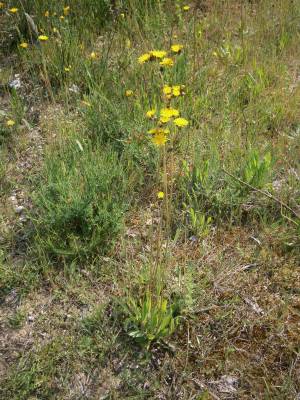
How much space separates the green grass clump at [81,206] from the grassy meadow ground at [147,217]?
0.01 meters

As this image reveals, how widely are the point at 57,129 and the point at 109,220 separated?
0.89 meters

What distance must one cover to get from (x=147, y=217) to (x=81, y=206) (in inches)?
16.8

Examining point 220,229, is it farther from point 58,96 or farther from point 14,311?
point 58,96

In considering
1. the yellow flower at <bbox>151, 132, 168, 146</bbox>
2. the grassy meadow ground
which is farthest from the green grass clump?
the yellow flower at <bbox>151, 132, 168, 146</bbox>

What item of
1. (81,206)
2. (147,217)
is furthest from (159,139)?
(147,217)

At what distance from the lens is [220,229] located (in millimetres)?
2318

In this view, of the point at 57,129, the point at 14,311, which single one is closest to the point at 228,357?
the point at 14,311

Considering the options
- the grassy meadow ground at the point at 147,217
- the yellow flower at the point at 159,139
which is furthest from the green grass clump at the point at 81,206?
the yellow flower at the point at 159,139

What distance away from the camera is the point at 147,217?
2414mm

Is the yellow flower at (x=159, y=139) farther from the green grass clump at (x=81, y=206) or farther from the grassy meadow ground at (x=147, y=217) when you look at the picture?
the green grass clump at (x=81, y=206)

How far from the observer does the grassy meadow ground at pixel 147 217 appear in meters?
1.82

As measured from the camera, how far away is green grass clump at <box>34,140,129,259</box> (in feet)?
7.12

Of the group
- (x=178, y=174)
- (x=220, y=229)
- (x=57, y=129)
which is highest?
(x=57, y=129)

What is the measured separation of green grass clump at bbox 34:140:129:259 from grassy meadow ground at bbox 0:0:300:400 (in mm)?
10
